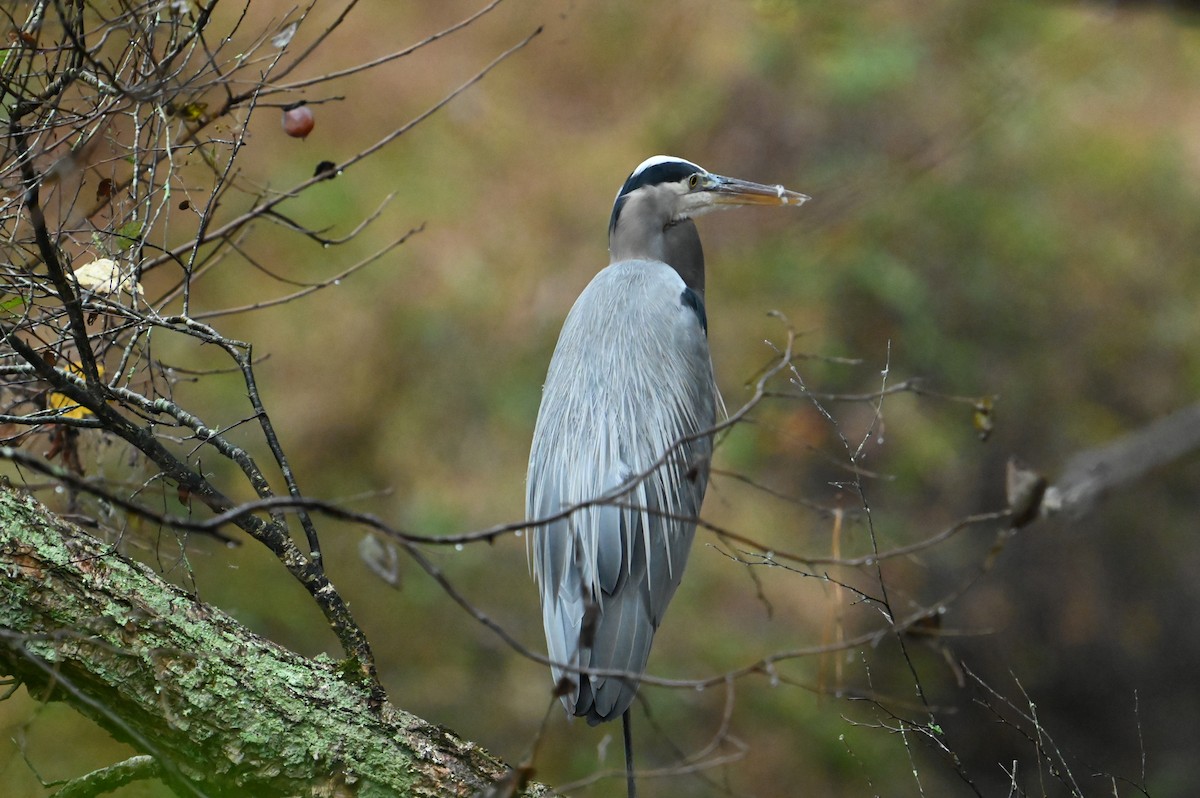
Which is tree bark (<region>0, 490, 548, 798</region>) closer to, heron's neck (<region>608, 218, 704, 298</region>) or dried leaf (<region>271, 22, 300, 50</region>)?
dried leaf (<region>271, 22, 300, 50</region>)

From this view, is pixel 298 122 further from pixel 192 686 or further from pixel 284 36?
pixel 192 686

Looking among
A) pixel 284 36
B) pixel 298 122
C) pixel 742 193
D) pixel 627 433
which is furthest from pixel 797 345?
pixel 284 36

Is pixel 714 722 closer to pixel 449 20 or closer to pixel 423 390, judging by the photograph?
pixel 423 390

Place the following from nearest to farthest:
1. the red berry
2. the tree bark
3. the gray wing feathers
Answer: the tree bark → the red berry → the gray wing feathers

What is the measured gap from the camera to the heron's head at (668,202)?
135 inches

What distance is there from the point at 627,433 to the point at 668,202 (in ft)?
2.94

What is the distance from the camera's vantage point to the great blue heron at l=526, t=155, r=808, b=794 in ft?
8.66

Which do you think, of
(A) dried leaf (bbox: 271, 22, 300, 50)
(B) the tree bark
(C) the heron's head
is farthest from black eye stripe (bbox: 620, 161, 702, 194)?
(B) the tree bark

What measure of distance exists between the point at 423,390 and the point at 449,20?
3.11 metres

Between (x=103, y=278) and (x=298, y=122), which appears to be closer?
(x=103, y=278)

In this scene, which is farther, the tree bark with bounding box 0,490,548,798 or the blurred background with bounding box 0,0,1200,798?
the blurred background with bounding box 0,0,1200,798

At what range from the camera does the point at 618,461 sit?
2.79 meters

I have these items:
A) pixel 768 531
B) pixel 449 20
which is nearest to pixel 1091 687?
pixel 768 531

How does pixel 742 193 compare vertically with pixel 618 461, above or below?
above
